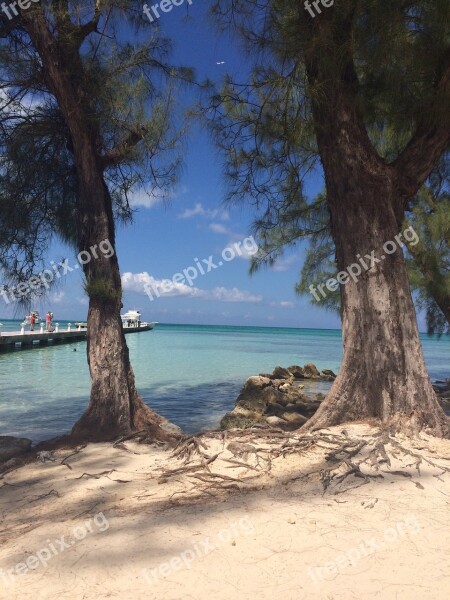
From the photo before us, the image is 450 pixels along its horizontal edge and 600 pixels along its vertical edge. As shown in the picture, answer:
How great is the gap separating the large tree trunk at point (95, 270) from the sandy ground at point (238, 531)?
1.45 m

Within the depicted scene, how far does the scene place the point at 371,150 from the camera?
448 cm

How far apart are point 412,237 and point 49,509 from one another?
7252 mm

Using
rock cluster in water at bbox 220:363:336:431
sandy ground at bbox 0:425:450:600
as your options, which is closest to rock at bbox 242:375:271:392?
rock cluster in water at bbox 220:363:336:431

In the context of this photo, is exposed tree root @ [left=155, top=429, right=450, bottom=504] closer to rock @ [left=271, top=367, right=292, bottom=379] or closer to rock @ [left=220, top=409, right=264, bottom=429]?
rock @ [left=220, top=409, right=264, bottom=429]

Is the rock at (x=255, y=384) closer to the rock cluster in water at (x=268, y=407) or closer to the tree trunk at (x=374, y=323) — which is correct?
the rock cluster in water at (x=268, y=407)

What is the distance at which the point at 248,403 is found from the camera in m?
9.10

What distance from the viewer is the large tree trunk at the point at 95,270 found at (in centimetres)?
516

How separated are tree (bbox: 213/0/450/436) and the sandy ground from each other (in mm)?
571

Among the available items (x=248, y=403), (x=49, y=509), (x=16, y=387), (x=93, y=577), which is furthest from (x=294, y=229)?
(x=16, y=387)

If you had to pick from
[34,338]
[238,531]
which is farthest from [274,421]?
[34,338]

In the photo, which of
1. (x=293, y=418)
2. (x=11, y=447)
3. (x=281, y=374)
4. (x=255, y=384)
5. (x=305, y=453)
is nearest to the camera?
(x=305, y=453)

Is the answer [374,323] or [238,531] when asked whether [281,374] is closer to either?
[374,323]

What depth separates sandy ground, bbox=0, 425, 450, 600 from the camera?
2152 millimetres

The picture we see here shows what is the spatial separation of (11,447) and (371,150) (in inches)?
179
